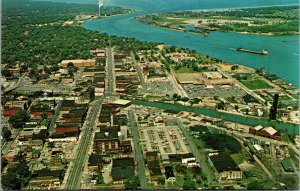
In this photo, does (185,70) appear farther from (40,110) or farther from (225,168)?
(225,168)

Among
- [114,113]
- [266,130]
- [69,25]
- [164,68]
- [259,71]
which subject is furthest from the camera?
[69,25]

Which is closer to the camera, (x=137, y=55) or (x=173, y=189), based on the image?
(x=173, y=189)

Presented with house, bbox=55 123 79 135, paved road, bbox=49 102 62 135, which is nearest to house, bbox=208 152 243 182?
house, bbox=55 123 79 135

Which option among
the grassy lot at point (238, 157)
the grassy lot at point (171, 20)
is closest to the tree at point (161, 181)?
the grassy lot at point (238, 157)

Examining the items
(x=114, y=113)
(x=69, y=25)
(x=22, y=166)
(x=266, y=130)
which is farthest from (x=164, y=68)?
(x=69, y=25)

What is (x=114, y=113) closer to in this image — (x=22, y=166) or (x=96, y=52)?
(x=22, y=166)

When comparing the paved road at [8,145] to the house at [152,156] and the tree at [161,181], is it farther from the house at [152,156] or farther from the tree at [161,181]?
the tree at [161,181]

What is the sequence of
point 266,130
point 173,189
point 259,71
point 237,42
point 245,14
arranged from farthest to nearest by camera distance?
1. point 245,14
2. point 237,42
3. point 259,71
4. point 266,130
5. point 173,189
